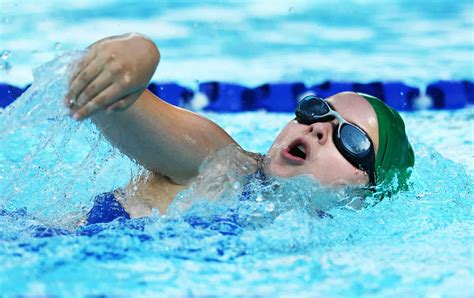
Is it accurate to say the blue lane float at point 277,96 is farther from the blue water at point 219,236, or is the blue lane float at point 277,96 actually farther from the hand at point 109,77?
the hand at point 109,77

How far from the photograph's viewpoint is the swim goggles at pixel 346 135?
2.20 m

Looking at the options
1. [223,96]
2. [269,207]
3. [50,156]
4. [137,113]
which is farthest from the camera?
[223,96]

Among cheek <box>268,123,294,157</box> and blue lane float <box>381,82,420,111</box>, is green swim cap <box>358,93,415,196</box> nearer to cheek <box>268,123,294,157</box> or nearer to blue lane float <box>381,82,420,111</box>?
cheek <box>268,123,294,157</box>

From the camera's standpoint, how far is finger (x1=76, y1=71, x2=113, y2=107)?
1.67 metres

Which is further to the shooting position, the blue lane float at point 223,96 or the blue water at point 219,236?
the blue lane float at point 223,96

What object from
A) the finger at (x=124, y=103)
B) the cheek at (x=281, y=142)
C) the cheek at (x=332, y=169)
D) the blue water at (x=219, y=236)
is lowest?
the blue water at (x=219, y=236)

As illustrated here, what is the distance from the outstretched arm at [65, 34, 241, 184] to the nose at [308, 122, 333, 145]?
22 cm

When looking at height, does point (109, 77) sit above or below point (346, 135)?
above

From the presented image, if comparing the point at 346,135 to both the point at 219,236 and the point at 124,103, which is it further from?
the point at 124,103

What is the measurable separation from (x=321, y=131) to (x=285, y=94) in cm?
229

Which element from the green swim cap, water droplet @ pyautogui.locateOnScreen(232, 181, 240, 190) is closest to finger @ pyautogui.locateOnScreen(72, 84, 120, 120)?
water droplet @ pyautogui.locateOnScreen(232, 181, 240, 190)

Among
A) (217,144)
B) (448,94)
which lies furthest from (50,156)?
(448,94)

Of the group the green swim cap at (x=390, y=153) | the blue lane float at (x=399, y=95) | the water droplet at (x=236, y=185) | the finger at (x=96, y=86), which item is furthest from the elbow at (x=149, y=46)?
the blue lane float at (x=399, y=95)

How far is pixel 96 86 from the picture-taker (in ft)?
5.47
